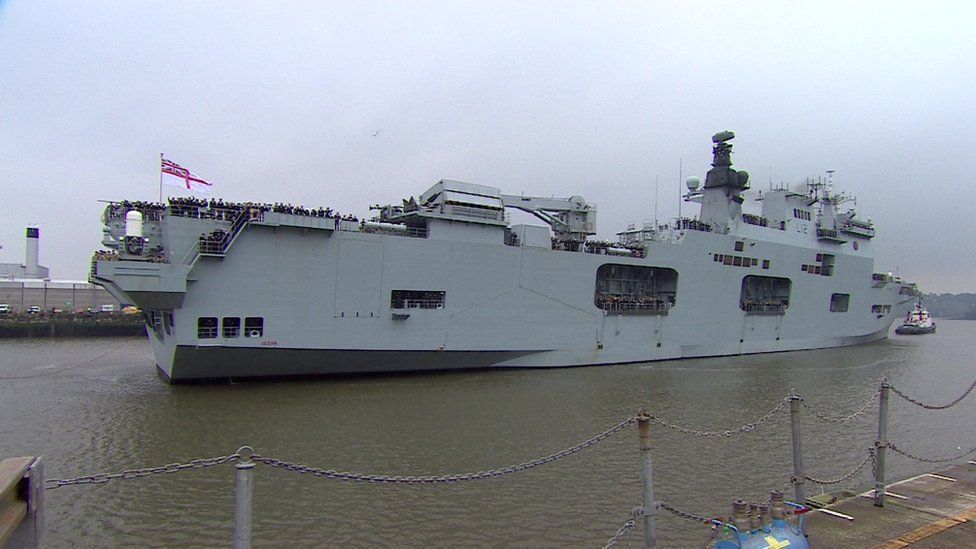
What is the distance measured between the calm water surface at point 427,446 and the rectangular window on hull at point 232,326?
154 cm

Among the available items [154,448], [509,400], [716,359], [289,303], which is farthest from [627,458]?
[716,359]

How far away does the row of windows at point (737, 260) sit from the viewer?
80.0 feet

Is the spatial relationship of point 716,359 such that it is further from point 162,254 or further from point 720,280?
point 162,254

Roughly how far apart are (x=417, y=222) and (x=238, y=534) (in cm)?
1549

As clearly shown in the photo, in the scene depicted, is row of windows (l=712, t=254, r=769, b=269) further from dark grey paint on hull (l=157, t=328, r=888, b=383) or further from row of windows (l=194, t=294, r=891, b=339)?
dark grey paint on hull (l=157, t=328, r=888, b=383)

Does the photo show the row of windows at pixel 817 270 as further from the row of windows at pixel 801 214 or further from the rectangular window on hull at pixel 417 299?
the rectangular window on hull at pixel 417 299

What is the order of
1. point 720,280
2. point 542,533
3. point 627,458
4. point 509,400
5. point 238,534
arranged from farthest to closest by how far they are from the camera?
point 720,280 < point 509,400 < point 627,458 < point 542,533 < point 238,534

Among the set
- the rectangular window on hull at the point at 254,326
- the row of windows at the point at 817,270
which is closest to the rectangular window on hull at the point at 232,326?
the rectangular window on hull at the point at 254,326

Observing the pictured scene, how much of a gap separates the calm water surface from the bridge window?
12.8 feet

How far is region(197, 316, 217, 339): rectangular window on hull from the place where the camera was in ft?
47.9

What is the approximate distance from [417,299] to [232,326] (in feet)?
18.0

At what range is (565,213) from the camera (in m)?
22.5

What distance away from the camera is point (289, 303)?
1555 centimetres

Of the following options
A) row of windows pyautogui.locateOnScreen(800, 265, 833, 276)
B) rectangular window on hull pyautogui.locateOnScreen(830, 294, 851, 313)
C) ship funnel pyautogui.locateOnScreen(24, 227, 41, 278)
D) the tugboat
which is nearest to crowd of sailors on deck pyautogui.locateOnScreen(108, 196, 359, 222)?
row of windows pyautogui.locateOnScreen(800, 265, 833, 276)
